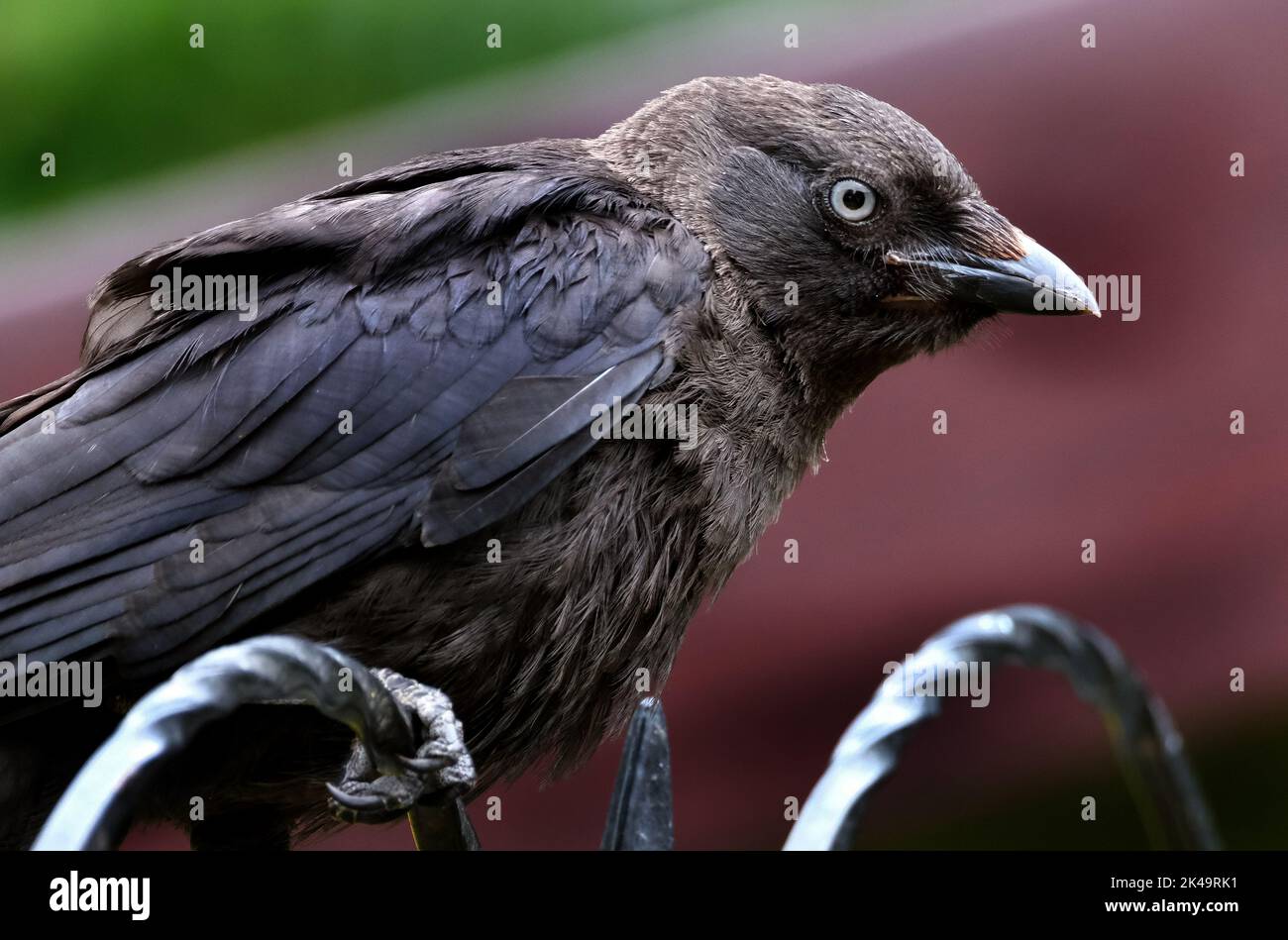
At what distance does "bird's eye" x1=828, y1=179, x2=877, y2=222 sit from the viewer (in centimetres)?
405

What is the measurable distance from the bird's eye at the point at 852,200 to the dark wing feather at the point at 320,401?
42 centimetres

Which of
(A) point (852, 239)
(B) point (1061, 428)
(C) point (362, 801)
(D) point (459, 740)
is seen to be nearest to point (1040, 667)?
(D) point (459, 740)

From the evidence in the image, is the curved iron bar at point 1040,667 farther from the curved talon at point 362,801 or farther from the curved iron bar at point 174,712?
the curved talon at point 362,801

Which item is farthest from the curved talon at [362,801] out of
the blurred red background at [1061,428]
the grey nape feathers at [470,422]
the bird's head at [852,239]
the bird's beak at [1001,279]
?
the blurred red background at [1061,428]

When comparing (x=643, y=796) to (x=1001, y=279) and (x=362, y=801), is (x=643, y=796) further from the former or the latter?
(x=1001, y=279)

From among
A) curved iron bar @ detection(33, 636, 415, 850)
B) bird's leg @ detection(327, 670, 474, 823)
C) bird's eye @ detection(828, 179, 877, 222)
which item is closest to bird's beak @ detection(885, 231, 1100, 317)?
bird's eye @ detection(828, 179, 877, 222)

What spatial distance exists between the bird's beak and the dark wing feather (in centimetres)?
59

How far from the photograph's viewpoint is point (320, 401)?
3.61 m

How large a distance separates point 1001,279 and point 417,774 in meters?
1.87

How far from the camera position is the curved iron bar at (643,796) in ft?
10.5

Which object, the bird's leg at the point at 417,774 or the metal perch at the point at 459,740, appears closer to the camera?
the metal perch at the point at 459,740

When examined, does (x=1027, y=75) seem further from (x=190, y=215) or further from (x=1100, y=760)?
(x=190, y=215)

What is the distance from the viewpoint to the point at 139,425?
11.8 feet

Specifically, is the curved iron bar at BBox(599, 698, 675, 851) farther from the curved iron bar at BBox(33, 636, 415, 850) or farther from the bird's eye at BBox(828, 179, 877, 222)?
the bird's eye at BBox(828, 179, 877, 222)
